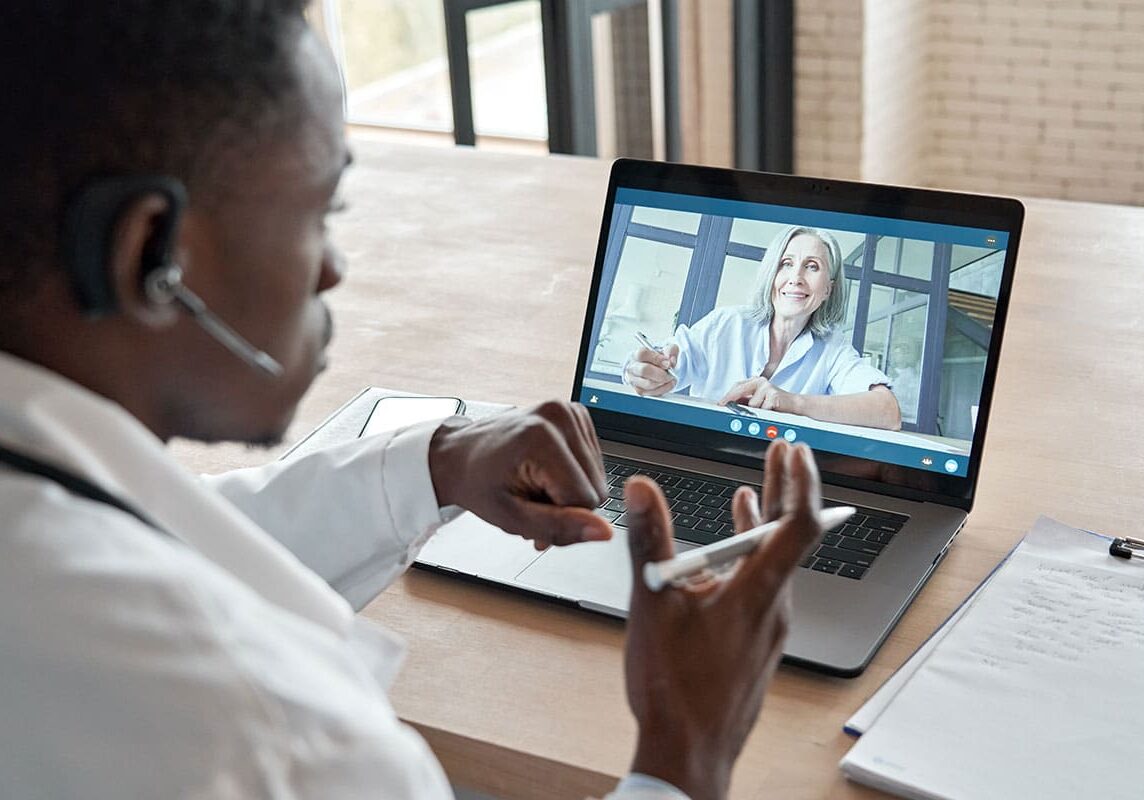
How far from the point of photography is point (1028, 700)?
2.81ft

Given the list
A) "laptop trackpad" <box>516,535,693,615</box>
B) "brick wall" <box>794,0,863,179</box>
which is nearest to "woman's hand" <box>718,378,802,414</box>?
"laptop trackpad" <box>516,535,693,615</box>

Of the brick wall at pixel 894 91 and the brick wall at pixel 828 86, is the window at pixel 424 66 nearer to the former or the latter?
the brick wall at pixel 828 86

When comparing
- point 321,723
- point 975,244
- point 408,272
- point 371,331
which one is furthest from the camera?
point 408,272

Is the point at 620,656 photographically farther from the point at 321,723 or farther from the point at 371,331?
the point at 371,331

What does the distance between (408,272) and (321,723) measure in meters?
1.21

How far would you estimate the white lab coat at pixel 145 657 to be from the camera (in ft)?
1.84

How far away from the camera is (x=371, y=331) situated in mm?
1571

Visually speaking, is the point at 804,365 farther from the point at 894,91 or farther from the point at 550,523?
the point at 894,91

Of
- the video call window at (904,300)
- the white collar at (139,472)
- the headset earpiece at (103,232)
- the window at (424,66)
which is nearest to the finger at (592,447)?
the video call window at (904,300)

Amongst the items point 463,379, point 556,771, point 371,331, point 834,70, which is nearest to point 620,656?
point 556,771

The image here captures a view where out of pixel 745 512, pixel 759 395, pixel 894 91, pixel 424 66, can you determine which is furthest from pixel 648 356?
pixel 424 66

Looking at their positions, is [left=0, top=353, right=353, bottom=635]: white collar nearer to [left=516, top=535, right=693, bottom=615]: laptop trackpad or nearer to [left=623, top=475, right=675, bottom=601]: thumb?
[left=623, top=475, right=675, bottom=601]: thumb

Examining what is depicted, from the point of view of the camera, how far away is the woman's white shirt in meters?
1.11

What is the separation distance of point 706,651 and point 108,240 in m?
→ 0.38
